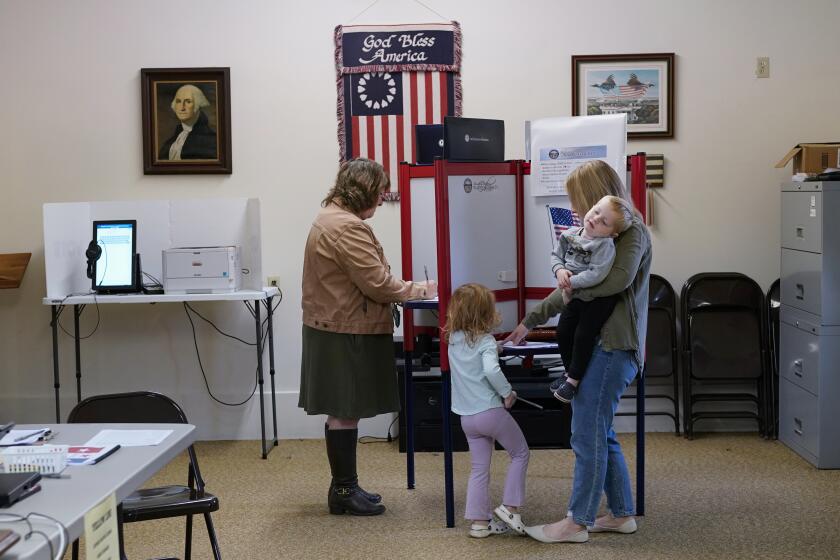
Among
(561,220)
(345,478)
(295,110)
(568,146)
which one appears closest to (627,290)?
(561,220)

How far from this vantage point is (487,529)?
3.72 meters

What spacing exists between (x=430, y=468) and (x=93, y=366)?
2148mm

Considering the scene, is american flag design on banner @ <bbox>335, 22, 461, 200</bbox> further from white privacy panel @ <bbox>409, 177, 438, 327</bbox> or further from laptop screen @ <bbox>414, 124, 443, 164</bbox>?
white privacy panel @ <bbox>409, 177, 438, 327</bbox>

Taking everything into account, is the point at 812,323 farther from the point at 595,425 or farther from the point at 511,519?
the point at 511,519

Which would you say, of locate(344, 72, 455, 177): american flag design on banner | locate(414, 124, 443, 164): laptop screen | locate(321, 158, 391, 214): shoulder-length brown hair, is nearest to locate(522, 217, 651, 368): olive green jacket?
locate(321, 158, 391, 214): shoulder-length brown hair

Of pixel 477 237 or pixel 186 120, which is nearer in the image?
pixel 477 237

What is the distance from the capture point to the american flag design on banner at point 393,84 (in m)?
5.33

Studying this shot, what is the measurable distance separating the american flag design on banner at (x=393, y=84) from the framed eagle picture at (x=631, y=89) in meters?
0.70

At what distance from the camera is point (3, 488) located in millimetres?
1956

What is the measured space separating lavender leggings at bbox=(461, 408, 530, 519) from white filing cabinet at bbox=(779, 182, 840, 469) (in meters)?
1.81

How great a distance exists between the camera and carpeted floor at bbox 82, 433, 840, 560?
3590 mm

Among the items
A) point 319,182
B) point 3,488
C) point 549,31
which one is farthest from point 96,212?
point 3,488

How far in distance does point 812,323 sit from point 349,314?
2355 millimetres

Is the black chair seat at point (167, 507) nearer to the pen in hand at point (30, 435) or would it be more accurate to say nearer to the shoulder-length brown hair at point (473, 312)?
the pen in hand at point (30, 435)
